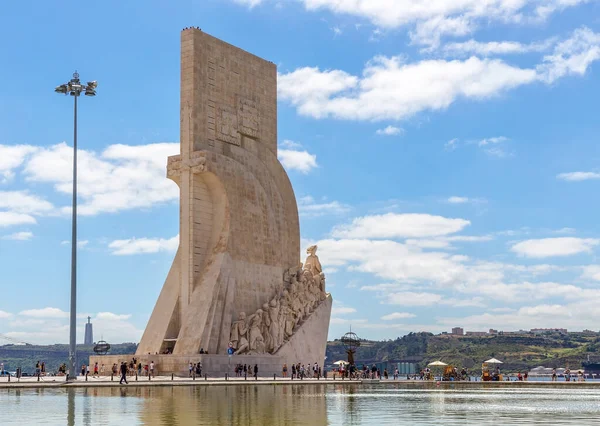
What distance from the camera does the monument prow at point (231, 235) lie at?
106 feet

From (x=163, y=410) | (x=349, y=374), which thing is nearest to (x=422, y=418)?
(x=163, y=410)

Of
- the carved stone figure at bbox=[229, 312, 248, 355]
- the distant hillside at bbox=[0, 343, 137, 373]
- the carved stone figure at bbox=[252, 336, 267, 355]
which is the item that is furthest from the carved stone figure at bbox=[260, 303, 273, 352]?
the distant hillside at bbox=[0, 343, 137, 373]

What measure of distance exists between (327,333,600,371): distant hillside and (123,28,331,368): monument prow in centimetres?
3940

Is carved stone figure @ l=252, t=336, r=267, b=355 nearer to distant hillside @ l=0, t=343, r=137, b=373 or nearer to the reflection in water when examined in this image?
the reflection in water

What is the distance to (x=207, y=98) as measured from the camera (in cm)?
3378

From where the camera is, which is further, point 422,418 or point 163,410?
point 163,410

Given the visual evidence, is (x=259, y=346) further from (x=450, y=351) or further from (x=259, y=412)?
(x=450, y=351)

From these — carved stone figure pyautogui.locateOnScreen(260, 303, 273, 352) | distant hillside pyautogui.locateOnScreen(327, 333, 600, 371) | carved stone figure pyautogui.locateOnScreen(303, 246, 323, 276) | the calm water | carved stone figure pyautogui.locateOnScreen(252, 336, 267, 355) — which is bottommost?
distant hillside pyautogui.locateOnScreen(327, 333, 600, 371)

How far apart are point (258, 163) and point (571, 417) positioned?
2430 cm

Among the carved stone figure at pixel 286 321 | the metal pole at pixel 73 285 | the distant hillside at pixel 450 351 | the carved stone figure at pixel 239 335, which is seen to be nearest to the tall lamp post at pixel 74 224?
the metal pole at pixel 73 285

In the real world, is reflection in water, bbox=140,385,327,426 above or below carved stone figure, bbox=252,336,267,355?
below

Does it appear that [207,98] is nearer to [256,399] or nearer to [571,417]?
[256,399]

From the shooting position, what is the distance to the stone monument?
32.0m

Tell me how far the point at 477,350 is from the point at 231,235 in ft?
191
